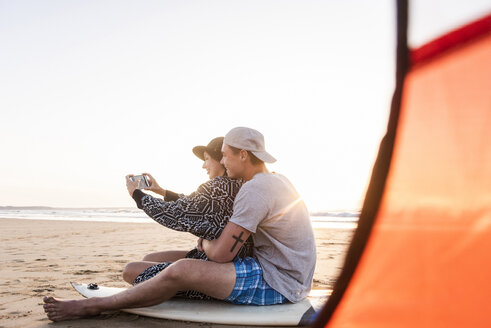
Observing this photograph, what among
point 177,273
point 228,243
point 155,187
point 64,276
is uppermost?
point 155,187

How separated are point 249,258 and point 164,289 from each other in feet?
1.63

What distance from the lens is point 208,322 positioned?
2.34 m

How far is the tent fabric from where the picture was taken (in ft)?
3.42

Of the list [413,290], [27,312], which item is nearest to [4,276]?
[27,312]

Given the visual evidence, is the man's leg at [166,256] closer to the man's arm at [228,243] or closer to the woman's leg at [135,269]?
the woman's leg at [135,269]

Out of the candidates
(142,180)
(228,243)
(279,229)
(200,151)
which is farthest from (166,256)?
(279,229)

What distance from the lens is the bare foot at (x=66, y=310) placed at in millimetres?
2379

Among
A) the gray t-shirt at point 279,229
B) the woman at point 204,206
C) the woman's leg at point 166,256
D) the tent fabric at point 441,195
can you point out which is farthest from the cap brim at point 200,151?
the tent fabric at point 441,195

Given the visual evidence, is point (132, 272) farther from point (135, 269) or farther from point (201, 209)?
point (201, 209)

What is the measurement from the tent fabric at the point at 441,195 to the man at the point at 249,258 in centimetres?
110

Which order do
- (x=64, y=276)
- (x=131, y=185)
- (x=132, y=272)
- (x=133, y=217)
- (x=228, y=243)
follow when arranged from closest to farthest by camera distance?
(x=228, y=243)
(x=131, y=185)
(x=132, y=272)
(x=64, y=276)
(x=133, y=217)

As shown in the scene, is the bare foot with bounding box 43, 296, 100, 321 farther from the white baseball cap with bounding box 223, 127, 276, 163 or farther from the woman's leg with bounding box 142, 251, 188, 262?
the white baseball cap with bounding box 223, 127, 276, 163

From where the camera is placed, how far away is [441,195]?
108 cm

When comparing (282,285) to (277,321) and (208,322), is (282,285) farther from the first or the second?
(208,322)
